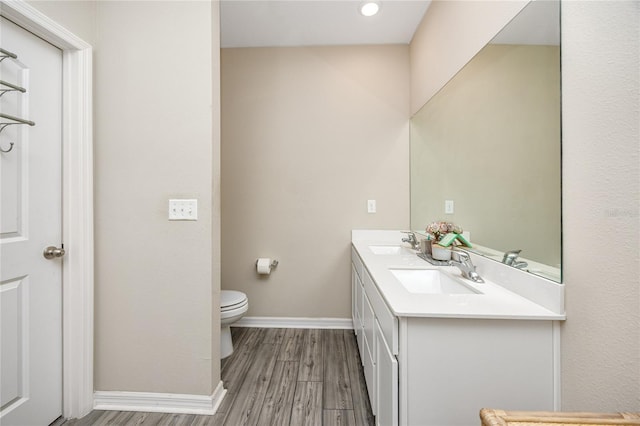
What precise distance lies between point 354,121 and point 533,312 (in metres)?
2.06

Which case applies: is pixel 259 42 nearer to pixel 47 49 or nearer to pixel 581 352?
pixel 47 49

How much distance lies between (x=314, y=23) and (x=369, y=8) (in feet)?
1.51

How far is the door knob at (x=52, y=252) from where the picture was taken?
1378 millimetres

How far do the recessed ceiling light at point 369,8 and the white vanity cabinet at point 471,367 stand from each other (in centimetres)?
218

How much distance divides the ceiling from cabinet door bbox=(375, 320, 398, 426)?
2.24 meters

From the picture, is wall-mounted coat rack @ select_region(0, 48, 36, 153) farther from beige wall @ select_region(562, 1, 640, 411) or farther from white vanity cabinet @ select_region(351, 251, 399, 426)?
beige wall @ select_region(562, 1, 640, 411)

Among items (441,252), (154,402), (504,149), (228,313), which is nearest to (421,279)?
(441,252)

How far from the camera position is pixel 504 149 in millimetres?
1304

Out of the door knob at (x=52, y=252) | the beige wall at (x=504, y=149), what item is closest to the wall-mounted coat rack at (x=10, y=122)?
the door knob at (x=52, y=252)

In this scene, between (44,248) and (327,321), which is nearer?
(44,248)

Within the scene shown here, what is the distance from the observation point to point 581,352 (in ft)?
2.86

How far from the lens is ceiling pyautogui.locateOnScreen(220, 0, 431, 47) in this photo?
2.10 metres

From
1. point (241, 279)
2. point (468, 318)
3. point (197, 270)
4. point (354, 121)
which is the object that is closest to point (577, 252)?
point (468, 318)

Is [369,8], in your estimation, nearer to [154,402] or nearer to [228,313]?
[228,313]
